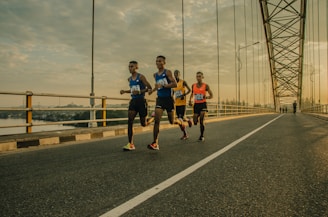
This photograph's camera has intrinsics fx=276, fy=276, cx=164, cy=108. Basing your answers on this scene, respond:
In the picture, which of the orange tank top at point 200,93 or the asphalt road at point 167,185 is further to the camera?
the orange tank top at point 200,93

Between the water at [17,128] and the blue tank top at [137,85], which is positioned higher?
the blue tank top at [137,85]

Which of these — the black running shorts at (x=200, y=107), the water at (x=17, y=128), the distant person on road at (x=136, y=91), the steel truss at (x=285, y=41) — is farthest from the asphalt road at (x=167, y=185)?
the steel truss at (x=285, y=41)

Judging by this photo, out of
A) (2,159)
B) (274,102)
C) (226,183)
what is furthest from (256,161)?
(274,102)

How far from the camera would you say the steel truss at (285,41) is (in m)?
54.2

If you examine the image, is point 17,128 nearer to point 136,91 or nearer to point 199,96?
point 136,91

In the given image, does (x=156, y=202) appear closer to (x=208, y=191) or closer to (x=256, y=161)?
(x=208, y=191)

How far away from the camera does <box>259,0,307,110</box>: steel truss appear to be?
5422 centimetres

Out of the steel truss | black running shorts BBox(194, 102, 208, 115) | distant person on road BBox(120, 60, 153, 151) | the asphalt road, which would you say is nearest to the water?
the asphalt road

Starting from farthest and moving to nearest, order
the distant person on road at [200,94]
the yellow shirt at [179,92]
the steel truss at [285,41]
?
the steel truss at [285,41] → the yellow shirt at [179,92] → the distant person on road at [200,94]

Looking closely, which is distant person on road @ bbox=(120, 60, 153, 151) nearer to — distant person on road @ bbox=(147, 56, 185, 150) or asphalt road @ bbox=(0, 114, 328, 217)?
distant person on road @ bbox=(147, 56, 185, 150)

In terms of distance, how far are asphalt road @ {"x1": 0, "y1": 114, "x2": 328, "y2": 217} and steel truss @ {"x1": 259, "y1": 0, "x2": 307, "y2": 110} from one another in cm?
5670

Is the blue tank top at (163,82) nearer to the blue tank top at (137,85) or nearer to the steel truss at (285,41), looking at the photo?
the blue tank top at (137,85)

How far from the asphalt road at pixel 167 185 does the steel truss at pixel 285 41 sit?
2232 inches

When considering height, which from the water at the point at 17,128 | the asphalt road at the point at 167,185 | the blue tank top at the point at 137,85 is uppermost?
the blue tank top at the point at 137,85
